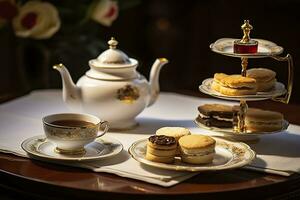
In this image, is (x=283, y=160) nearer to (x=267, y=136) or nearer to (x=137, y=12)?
(x=267, y=136)

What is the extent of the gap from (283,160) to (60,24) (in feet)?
3.83

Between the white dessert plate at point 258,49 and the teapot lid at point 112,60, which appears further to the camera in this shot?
the teapot lid at point 112,60

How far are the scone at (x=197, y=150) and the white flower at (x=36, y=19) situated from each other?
37.8 inches

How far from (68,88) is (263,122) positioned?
17.3 inches

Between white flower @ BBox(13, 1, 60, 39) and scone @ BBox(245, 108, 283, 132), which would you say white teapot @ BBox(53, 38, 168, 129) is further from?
white flower @ BBox(13, 1, 60, 39)

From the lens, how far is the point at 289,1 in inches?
104

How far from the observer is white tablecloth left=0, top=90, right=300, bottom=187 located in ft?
4.12

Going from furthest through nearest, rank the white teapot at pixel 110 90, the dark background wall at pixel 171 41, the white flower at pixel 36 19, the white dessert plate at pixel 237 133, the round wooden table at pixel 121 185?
the dark background wall at pixel 171 41, the white flower at pixel 36 19, the white teapot at pixel 110 90, the white dessert plate at pixel 237 133, the round wooden table at pixel 121 185

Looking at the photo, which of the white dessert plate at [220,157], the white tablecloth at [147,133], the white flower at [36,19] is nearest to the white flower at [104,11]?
the white flower at [36,19]

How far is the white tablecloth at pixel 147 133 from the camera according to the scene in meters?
1.26

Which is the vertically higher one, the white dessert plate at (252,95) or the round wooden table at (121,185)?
the white dessert plate at (252,95)

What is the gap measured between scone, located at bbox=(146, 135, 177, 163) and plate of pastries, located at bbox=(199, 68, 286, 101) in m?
0.19

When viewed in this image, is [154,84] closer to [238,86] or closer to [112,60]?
[112,60]

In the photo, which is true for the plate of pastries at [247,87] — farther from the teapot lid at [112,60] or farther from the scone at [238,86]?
the teapot lid at [112,60]
